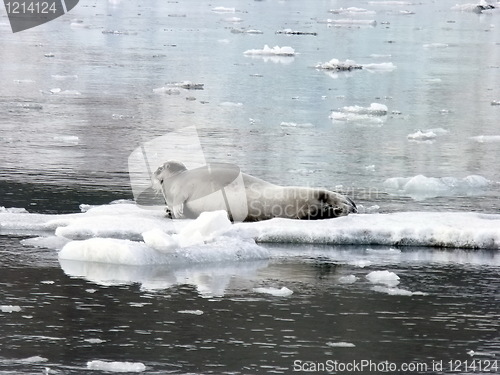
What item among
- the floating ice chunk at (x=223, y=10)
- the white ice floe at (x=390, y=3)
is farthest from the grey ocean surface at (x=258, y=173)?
the white ice floe at (x=390, y=3)

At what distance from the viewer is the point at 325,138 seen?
533 inches

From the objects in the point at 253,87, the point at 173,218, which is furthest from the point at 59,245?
the point at 253,87

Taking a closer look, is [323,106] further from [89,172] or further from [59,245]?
[59,245]

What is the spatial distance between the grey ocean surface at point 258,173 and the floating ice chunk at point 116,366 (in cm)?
6

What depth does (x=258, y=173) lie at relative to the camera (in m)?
10.9

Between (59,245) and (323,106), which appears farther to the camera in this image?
(323,106)

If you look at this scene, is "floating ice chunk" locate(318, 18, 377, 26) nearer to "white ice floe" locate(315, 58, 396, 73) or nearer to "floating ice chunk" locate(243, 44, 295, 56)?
"floating ice chunk" locate(243, 44, 295, 56)

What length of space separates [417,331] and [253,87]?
1277 cm

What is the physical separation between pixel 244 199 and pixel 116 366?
12.4 feet

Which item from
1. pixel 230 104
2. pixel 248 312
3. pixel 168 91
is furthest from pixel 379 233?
pixel 168 91

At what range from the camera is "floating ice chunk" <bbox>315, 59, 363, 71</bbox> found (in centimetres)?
2120

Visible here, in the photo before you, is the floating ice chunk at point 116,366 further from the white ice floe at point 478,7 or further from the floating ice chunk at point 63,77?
the white ice floe at point 478,7

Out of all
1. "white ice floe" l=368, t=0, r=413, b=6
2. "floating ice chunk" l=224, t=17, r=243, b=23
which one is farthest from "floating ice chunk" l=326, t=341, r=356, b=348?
"white ice floe" l=368, t=0, r=413, b=6

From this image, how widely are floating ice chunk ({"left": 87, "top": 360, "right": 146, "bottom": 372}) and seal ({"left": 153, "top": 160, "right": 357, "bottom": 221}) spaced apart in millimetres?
3576
